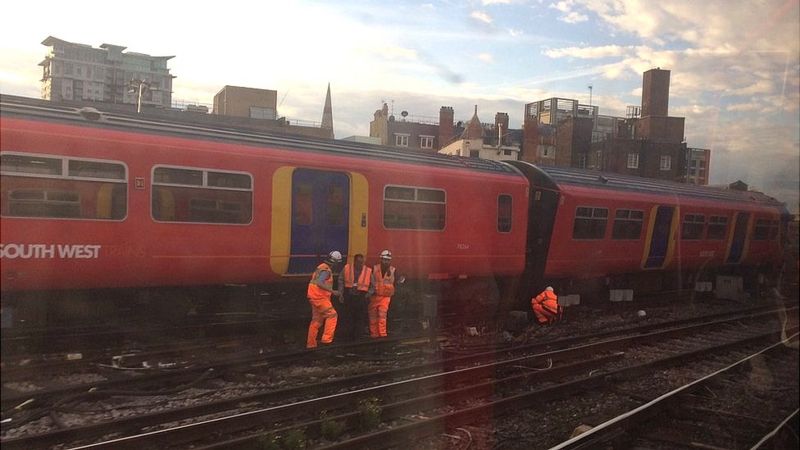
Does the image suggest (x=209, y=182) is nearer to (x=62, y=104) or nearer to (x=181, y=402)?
(x=62, y=104)

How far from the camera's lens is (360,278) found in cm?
891

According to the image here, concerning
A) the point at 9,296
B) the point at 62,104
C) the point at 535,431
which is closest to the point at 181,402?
the point at 9,296

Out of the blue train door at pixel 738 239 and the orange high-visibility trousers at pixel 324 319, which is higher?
the blue train door at pixel 738 239

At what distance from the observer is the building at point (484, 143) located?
11.3m

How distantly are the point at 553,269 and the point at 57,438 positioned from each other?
1002 centimetres

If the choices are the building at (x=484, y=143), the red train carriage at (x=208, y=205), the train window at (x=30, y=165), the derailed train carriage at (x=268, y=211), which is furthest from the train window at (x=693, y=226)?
the train window at (x=30, y=165)

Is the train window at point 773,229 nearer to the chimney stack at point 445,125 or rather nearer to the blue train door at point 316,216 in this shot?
the chimney stack at point 445,125

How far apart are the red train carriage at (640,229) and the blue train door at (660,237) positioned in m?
0.03

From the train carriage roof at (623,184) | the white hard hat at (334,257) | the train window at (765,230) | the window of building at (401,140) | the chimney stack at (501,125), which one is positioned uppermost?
the chimney stack at (501,125)

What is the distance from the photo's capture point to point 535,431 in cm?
651

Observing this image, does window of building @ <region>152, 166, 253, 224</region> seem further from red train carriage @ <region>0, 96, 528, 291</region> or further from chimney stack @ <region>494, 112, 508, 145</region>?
chimney stack @ <region>494, 112, 508, 145</region>

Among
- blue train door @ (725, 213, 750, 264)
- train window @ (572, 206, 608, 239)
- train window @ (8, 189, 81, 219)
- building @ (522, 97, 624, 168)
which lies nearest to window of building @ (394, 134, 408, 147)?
building @ (522, 97, 624, 168)

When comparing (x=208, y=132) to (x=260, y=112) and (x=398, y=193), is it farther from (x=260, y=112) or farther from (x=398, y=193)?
(x=398, y=193)

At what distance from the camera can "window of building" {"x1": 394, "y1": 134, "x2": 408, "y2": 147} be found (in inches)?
389
